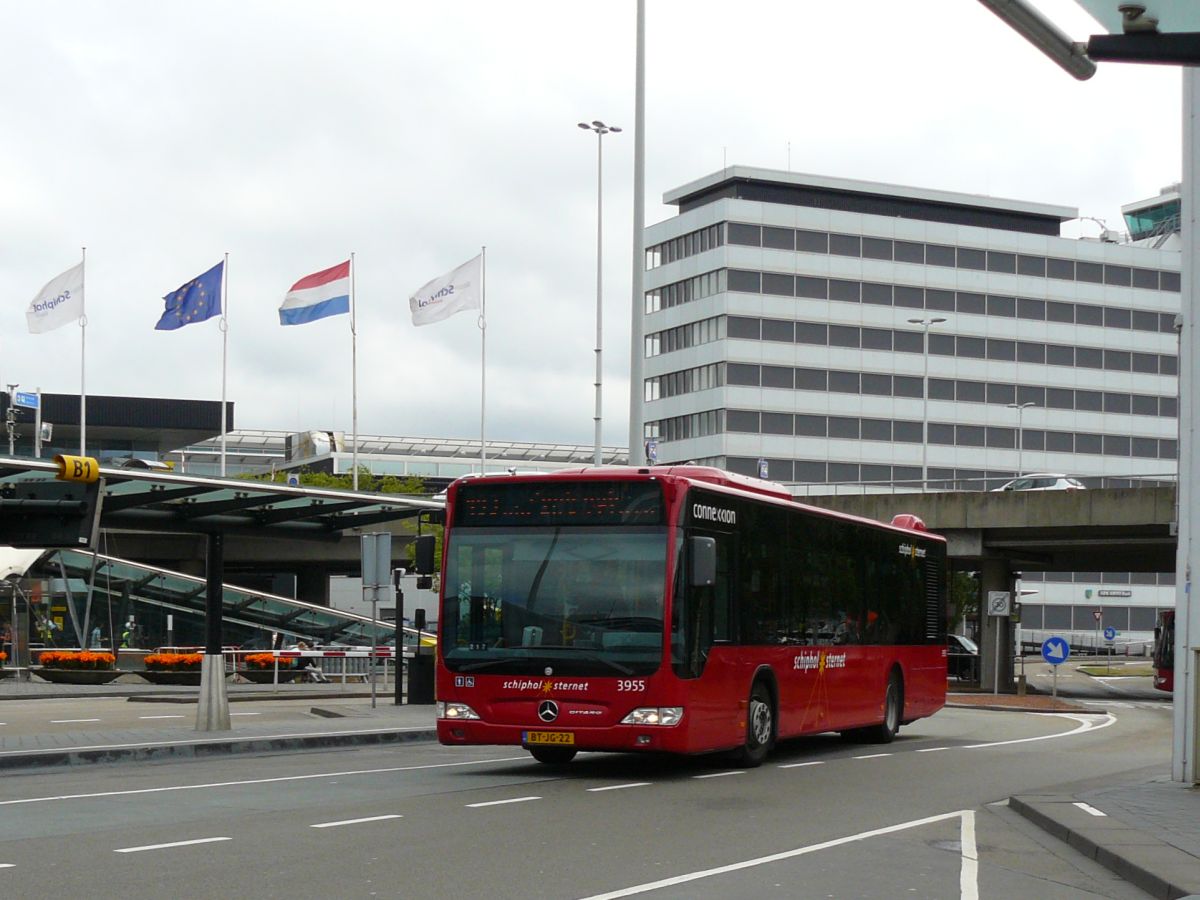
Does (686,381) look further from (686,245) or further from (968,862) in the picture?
(968,862)

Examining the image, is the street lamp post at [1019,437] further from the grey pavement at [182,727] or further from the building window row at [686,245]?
the grey pavement at [182,727]

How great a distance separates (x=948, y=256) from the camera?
10356 centimetres

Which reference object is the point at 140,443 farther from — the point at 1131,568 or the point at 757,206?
the point at 1131,568

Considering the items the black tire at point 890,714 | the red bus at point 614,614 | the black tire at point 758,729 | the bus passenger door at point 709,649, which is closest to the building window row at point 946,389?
the black tire at point 890,714

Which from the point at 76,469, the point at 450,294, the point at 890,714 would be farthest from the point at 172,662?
the point at 76,469

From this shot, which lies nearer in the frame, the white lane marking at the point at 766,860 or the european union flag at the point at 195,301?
the white lane marking at the point at 766,860

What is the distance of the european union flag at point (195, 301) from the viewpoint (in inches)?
1998

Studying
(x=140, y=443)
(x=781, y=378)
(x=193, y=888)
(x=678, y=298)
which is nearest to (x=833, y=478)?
(x=781, y=378)

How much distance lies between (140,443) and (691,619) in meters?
93.7

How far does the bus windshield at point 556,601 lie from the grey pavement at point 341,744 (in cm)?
391

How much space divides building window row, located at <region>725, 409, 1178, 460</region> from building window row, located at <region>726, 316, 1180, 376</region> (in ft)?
13.7

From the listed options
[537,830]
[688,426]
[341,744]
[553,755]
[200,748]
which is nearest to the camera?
[537,830]

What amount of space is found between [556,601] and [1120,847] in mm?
6792

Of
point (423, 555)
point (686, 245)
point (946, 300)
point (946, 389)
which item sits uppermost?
point (686, 245)
